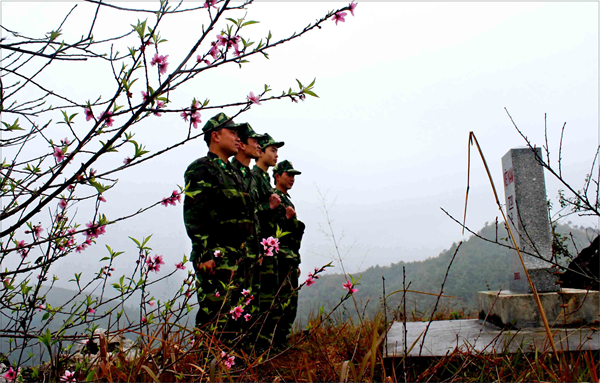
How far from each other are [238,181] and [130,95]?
97.9 inches

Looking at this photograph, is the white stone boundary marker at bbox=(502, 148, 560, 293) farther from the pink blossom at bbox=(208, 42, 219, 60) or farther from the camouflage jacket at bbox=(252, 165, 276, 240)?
the pink blossom at bbox=(208, 42, 219, 60)

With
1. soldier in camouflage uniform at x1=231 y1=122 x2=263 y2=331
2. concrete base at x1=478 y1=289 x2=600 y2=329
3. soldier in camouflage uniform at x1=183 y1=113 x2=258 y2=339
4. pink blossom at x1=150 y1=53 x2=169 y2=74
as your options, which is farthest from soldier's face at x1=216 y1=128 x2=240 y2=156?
concrete base at x1=478 y1=289 x2=600 y2=329

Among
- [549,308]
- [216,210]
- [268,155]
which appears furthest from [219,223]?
[549,308]

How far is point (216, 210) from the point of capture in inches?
139

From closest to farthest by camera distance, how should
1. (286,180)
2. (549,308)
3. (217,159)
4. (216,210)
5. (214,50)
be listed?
(214,50), (216,210), (217,159), (549,308), (286,180)

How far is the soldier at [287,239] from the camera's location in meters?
4.79

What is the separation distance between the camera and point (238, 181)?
379 centimetres

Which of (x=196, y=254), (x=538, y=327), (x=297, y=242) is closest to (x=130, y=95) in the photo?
(x=196, y=254)

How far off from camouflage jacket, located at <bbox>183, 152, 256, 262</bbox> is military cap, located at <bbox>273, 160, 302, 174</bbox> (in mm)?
1712

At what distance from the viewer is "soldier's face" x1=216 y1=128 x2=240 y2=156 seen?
3727mm

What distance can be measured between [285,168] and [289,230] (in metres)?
0.86

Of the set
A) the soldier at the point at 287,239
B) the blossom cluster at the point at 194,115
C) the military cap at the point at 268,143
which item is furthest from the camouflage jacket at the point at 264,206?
the blossom cluster at the point at 194,115

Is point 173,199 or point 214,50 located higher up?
point 214,50

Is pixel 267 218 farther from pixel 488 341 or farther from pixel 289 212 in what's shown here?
pixel 488 341
